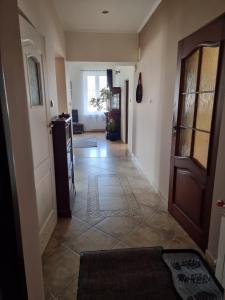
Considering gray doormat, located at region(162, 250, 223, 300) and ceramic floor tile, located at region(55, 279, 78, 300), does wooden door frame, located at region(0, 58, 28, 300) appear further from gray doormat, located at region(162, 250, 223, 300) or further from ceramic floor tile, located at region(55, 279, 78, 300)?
gray doormat, located at region(162, 250, 223, 300)

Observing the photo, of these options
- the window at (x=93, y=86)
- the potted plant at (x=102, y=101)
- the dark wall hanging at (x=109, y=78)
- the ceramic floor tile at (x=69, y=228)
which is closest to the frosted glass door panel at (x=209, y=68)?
the ceramic floor tile at (x=69, y=228)

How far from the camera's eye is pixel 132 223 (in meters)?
2.43

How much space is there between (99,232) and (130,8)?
3151 millimetres

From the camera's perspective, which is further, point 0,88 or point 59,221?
point 59,221

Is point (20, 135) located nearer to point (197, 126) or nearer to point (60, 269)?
point (60, 269)

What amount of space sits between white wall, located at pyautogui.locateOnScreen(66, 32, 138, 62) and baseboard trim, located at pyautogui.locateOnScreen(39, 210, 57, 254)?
3077mm

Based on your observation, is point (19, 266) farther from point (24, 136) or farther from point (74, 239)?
point (74, 239)

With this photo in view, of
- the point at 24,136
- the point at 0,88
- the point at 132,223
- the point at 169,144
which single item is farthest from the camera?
the point at 169,144

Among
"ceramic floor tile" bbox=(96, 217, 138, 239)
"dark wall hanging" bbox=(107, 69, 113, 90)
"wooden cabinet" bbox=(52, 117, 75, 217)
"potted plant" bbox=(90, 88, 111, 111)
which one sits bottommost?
"ceramic floor tile" bbox=(96, 217, 138, 239)

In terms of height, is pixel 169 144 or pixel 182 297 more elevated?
pixel 169 144

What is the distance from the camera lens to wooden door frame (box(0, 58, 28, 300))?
0.66 m

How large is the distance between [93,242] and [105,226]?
30cm

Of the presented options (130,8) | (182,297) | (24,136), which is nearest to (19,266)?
(24,136)

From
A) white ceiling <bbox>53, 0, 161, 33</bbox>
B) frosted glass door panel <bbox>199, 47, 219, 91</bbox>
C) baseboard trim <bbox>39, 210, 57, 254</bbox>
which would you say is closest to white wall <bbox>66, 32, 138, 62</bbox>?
white ceiling <bbox>53, 0, 161, 33</bbox>
